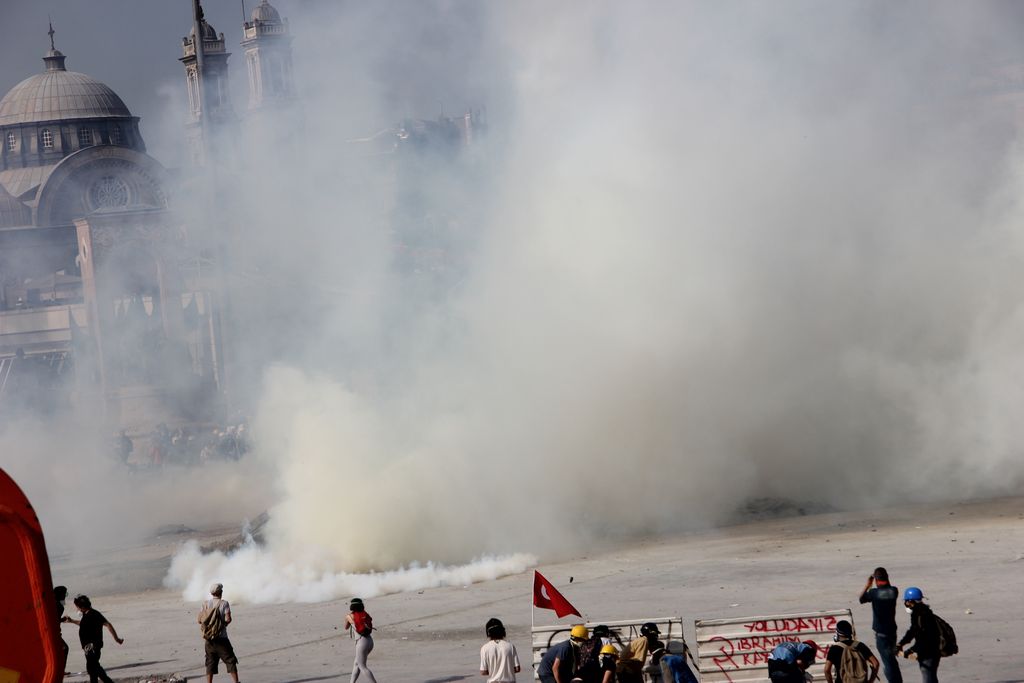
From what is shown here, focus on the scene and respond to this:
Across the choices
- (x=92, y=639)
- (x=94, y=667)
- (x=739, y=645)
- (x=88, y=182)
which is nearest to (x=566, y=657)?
(x=739, y=645)

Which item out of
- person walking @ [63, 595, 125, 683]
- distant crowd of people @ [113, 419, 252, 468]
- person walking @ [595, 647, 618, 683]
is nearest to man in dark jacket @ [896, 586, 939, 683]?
person walking @ [595, 647, 618, 683]

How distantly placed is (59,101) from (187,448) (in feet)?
180

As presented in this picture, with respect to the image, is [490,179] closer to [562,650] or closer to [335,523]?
[335,523]

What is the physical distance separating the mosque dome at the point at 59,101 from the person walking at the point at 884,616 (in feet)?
270

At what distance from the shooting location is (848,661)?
10695 mm

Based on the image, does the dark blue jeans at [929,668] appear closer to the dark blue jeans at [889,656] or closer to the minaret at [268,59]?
the dark blue jeans at [889,656]

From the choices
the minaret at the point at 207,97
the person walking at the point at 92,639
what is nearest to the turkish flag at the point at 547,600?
the person walking at the point at 92,639

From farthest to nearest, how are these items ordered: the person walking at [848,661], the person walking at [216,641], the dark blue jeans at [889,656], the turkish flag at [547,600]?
the person walking at [216,641] → the turkish flag at [547,600] → the dark blue jeans at [889,656] → the person walking at [848,661]

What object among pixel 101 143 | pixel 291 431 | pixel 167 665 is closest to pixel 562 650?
pixel 167 665

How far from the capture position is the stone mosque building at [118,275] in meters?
52.2

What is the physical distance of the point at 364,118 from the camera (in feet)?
121

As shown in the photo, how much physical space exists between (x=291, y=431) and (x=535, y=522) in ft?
14.5

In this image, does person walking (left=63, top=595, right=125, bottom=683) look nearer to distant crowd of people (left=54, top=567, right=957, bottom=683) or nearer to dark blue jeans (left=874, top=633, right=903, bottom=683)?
distant crowd of people (left=54, top=567, right=957, bottom=683)

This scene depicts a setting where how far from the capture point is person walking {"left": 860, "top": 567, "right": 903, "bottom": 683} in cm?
1200
